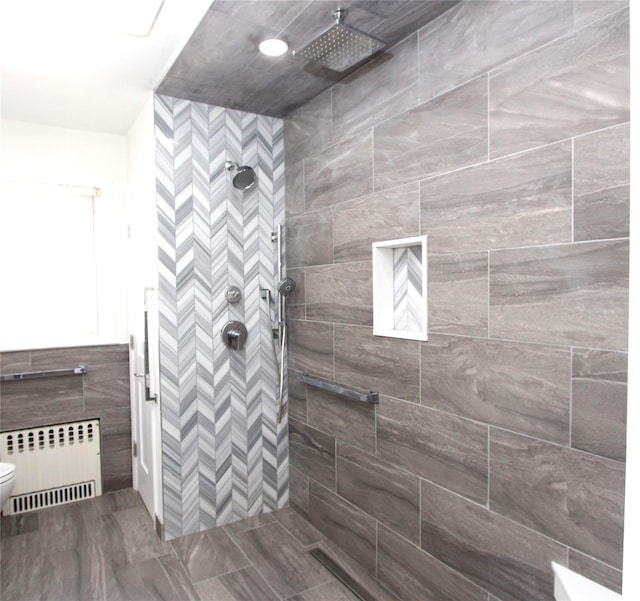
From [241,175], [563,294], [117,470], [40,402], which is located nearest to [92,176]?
[241,175]

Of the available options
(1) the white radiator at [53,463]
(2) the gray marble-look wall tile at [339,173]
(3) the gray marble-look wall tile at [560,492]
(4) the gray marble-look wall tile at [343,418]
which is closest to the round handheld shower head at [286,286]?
(2) the gray marble-look wall tile at [339,173]

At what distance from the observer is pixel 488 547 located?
1.76 metres

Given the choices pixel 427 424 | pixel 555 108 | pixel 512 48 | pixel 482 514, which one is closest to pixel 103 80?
pixel 512 48

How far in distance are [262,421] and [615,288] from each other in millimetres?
2197

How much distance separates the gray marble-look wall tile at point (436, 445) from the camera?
1806 millimetres

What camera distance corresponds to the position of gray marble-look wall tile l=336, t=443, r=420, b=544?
2.11 m

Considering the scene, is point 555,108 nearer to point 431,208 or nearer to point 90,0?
point 431,208

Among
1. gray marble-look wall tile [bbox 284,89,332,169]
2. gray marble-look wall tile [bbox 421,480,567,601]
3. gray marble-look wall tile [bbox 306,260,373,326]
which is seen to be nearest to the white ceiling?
gray marble-look wall tile [bbox 284,89,332,169]

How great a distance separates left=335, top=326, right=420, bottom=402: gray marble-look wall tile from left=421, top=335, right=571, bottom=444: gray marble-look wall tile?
3.2 inches

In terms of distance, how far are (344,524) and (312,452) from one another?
44 cm

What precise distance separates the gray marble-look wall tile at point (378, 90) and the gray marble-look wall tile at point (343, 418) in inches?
55.2

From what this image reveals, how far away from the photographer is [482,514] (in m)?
1.79

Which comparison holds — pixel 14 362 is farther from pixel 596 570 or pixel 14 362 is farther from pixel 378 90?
pixel 596 570

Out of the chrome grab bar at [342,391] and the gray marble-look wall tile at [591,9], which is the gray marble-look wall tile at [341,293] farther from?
the gray marble-look wall tile at [591,9]
